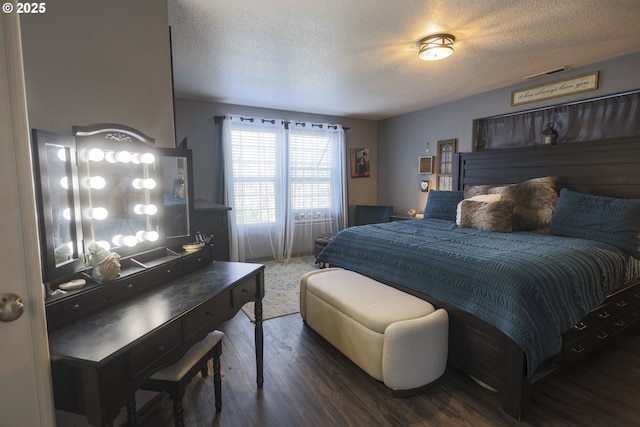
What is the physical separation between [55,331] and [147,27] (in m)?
1.57

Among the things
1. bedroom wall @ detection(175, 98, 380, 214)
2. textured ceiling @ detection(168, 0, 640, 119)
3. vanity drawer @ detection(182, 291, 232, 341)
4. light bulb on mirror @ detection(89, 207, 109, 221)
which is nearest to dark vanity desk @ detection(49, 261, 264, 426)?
vanity drawer @ detection(182, 291, 232, 341)

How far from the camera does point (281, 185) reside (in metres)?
4.88

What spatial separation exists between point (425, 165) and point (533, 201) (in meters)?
1.83

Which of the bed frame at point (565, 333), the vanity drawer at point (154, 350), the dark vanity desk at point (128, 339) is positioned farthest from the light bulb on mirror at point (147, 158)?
the bed frame at point (565, 333)

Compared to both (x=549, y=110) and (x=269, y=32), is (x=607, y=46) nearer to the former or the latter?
(x=549, y=110)

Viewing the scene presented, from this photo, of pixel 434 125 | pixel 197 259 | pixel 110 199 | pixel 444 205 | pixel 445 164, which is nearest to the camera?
pixel 110 199

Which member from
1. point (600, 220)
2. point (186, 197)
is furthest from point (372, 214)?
point (186, 197)

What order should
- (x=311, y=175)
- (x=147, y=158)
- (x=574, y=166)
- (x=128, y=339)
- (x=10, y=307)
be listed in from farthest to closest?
(x=311, y=175), (x=574, y=166), (x=147, y=158), (x=128, y=339), (x=10, y=307)

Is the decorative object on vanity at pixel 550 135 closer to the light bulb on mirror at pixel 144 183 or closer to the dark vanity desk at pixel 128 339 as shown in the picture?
the dark vanity desk at pixel 128 339

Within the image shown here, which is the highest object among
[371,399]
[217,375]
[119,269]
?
[119,269]

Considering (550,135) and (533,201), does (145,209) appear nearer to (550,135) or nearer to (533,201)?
(533,201)

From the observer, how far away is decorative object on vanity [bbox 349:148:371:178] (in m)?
5.55

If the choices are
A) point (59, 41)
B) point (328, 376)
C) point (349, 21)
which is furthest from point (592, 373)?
point (59, 41)

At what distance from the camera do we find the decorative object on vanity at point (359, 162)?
18.2ft
